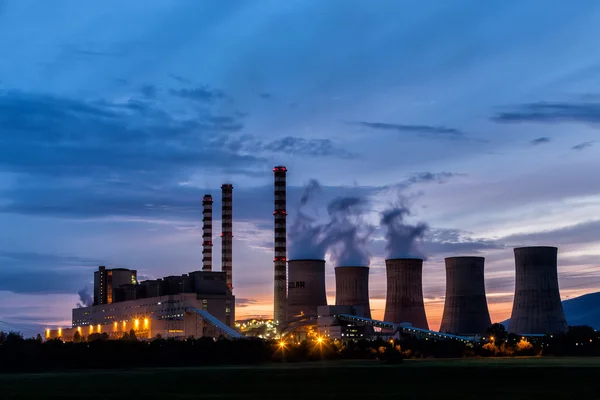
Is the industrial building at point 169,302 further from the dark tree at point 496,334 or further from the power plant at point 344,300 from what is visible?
the dark tree at point 496,334

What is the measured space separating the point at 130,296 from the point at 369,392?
87874 millimetres

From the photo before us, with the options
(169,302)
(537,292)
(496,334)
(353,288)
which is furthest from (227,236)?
(537,292)

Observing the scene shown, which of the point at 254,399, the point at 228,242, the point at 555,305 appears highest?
the point at 228,242

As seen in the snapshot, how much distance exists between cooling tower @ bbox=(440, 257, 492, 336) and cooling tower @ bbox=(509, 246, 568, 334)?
15.1ft

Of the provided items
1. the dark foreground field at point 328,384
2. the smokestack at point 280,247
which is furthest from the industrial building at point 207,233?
the dark foreground field at point 328,384

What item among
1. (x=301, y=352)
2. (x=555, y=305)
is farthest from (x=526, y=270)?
(x=301, y=352)

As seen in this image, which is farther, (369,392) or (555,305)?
(555,305)

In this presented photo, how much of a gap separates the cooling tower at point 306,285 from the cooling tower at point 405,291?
9379 millimetres

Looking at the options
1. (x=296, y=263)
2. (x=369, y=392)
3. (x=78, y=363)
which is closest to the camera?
(x=369, y=392)

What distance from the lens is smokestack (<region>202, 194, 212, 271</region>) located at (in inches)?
5709

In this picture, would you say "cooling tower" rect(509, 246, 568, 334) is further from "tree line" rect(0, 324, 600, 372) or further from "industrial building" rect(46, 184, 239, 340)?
"industrial building" rect(46, 184, 239, 340)

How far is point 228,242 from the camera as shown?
5586 inches

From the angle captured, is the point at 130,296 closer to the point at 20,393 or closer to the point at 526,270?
the point at 526,270

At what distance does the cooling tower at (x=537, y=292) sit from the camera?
329ft
